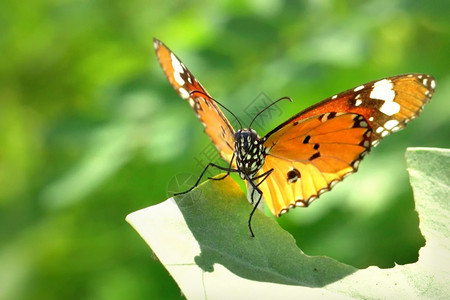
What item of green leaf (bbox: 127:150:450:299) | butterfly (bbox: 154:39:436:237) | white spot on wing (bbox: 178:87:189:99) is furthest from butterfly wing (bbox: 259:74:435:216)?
green leaf (bbox: 127:150:450:299)

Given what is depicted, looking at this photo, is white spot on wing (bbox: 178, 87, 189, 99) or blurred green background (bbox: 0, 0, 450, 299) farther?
blurred green background (bbox: 0, 0, 450, 299)

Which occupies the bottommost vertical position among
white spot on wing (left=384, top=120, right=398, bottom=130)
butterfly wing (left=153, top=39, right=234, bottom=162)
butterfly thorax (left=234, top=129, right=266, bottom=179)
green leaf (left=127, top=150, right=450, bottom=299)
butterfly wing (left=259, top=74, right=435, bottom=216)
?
green leaf (left=127, top=150, right=450, bottom=299)

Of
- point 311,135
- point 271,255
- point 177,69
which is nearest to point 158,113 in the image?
point 177,69

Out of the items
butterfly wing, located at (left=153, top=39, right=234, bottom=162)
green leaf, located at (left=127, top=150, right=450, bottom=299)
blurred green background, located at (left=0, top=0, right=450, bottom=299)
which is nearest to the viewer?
green leaf, located at (left=127, top=150, right=450, bottom=299)

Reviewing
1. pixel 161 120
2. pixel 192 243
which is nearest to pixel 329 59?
pixel 161 120

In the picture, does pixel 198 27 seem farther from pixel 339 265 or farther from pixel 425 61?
pixel 339 265

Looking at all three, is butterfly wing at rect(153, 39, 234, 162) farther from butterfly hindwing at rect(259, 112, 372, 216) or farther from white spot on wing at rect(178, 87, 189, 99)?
butterfly hindwing at rect(259, 112, 372, 216)

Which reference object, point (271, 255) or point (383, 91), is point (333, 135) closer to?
point (383, 91)
